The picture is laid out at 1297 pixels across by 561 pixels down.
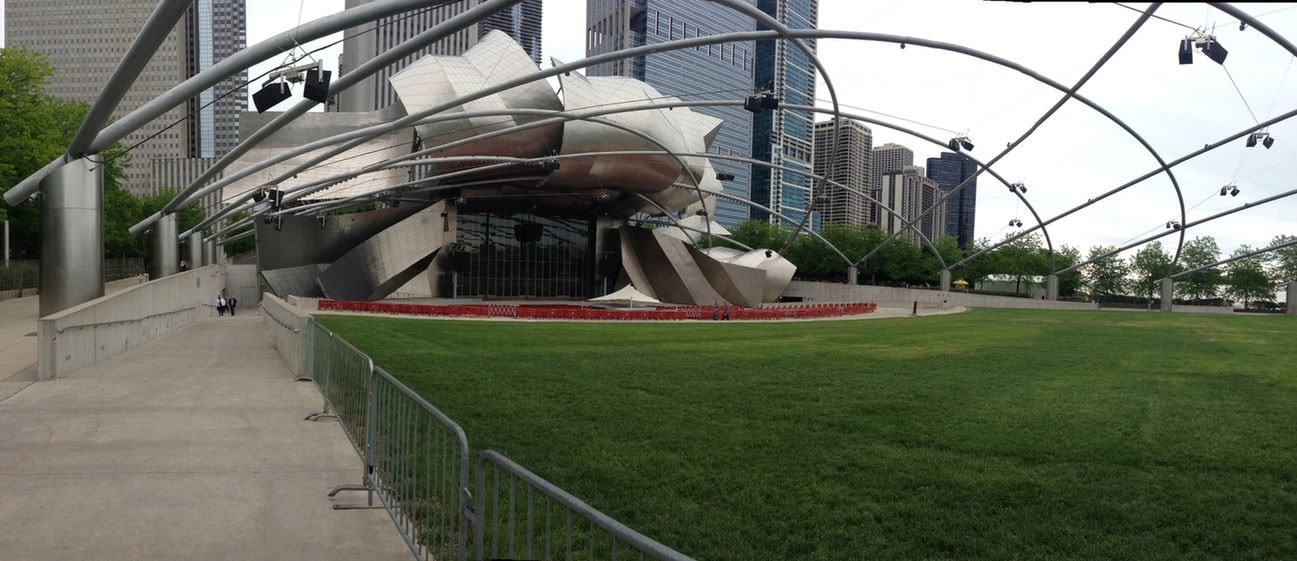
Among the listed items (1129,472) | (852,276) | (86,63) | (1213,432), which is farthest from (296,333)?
(86,63)

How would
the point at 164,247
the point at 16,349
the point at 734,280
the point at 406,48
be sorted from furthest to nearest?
the point at 734,280, the point at 164,247, the point at 16,349, the point at 406,48

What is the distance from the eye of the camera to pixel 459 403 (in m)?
10.4

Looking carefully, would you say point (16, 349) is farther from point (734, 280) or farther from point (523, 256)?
point (523, 256)

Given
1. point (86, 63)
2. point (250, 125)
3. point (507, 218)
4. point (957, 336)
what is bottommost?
point (957, 336)

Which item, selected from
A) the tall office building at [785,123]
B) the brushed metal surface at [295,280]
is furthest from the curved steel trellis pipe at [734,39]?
the tall office building at [785,123]

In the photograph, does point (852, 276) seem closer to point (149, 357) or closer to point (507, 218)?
point (507, 218)

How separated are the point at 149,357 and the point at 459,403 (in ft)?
30.6

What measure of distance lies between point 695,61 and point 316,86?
13298 cm

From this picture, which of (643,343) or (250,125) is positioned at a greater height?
(250,125)

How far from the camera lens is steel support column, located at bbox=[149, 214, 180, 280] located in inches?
1427

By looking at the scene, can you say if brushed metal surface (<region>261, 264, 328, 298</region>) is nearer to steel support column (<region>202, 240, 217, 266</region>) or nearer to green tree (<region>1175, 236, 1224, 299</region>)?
steel support column (<region>202, 240, 217, 266</region>)

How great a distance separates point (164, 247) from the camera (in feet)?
119

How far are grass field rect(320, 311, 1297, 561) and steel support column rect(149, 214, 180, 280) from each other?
25.2 m

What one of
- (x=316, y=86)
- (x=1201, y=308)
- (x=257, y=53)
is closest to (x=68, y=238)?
(x=257, y=53)
